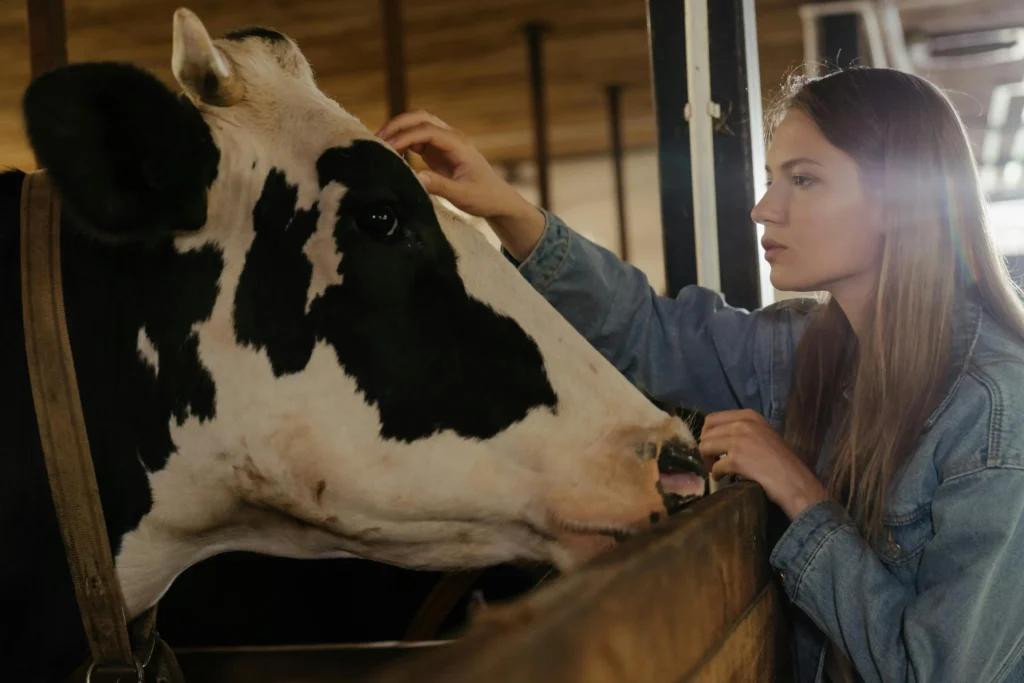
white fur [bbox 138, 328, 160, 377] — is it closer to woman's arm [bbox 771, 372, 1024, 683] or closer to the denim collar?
woman's arm [bbox 771, 372, 1024, 683]

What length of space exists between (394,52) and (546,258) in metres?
1.51

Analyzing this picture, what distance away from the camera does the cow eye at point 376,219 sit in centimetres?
91

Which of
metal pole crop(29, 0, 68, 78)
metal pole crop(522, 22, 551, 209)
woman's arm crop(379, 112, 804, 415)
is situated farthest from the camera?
metal pole crop(522, 22, 551, 209)

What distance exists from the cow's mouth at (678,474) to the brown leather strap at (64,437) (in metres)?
0.53

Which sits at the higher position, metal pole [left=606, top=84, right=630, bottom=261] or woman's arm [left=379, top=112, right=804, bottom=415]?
metal pole [left=606, top=84, right=630, bottom=261]

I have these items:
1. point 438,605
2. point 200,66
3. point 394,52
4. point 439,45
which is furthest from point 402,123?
point 439,45

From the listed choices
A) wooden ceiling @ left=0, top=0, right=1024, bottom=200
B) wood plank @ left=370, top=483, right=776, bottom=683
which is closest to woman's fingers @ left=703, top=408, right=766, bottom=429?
wood plank @ left=370, top=483, right=776, bottom=683

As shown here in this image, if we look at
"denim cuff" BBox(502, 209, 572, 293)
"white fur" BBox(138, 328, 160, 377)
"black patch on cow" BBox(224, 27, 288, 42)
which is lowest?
"white fur" BBox(138, 328, 160, 377)

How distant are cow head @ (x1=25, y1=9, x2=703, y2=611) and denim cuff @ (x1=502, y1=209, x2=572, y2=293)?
34 cm

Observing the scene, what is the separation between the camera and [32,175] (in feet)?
3.02

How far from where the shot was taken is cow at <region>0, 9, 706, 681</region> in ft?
2.85

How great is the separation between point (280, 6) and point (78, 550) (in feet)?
8.54

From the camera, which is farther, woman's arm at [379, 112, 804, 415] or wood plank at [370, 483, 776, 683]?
woman's arm at [379, 112, 804, 415]

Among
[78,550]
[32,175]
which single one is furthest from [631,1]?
[78,550]
